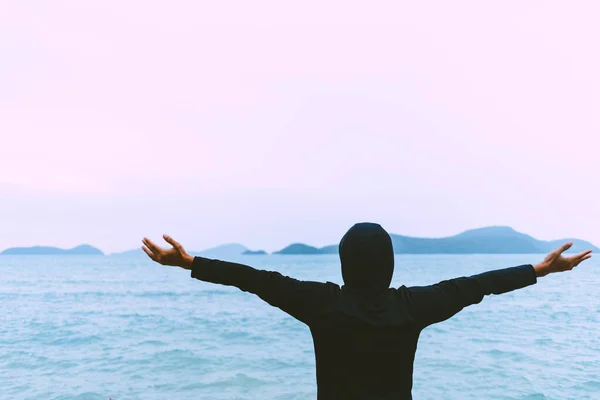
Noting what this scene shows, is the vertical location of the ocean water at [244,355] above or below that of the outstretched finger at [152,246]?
below

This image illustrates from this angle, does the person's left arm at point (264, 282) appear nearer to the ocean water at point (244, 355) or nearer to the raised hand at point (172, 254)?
the raised hand at point (172, 254)

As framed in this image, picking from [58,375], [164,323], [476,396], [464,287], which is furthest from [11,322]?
[464,287]

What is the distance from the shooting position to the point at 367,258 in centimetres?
227

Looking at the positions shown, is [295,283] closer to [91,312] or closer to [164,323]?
[164,323]

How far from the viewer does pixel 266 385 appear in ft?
44.5

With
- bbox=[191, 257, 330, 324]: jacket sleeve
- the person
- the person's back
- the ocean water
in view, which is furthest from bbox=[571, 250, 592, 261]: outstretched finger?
the ocean water

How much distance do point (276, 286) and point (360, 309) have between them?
383 millimetres

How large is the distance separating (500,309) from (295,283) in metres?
34.6

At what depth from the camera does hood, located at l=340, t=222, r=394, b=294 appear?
2268 mm

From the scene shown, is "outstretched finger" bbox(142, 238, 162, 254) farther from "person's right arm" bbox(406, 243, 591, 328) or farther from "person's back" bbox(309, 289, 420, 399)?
"person's right arm" bbox(406, 243, 591, 328)

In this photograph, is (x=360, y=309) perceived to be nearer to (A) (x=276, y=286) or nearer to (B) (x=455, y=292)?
(A) (x=276, y=286)

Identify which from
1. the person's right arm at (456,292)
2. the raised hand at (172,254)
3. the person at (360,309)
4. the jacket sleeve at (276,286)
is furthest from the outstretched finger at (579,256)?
the raised hand at (172,254)

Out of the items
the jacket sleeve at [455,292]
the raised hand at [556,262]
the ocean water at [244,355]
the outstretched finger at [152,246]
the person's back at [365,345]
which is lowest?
the ocean water at [244,355]

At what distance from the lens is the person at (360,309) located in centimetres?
220
